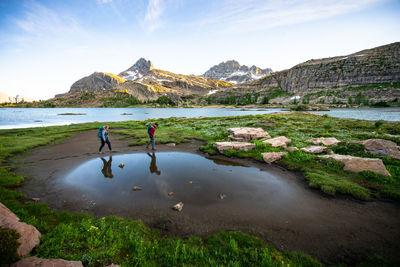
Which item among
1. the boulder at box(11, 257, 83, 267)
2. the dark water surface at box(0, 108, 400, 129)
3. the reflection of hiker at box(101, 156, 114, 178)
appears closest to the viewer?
the boulder at box(11, 257, 83, 267)

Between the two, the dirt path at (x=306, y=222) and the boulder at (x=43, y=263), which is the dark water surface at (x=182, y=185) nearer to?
the dirt path at (x=306, y=222)

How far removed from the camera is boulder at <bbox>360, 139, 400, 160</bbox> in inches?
605

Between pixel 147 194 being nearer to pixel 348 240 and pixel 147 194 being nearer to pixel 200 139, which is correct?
pixel 348 240

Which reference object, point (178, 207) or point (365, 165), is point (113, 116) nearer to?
point (178, 207)

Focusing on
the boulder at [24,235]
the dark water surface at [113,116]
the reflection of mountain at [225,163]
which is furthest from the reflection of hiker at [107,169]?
the dark water surface at [113,116]

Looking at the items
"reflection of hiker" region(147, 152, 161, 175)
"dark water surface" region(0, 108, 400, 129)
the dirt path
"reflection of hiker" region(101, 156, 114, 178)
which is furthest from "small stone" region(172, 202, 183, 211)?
"dark water surface" region(0, 108, 400, 129)

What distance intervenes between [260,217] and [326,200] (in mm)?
5060

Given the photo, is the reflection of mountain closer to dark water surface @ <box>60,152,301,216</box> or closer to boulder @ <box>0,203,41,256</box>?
dark water surface @ <box>60,152,301,216</box>

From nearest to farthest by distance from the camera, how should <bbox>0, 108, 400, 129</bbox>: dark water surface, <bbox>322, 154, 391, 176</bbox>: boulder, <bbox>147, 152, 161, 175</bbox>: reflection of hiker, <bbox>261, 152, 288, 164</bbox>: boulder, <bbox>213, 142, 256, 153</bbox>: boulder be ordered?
<bbox>322, 154, 391, 176</bbox>: boulder → <bbox>147, 152, 161, 175</bbox>: reflection of hiker → <bbox>261, 152, 288, 164</bbox>: boulder → <bbox>213, 142, 256, 153</bbox>: boulder → <bbox>0, 108, 400, 129</bbox>: dark water surface

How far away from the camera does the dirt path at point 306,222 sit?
6.90 meters

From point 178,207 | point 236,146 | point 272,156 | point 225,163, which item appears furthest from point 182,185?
point 272,156

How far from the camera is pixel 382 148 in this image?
16188 mm

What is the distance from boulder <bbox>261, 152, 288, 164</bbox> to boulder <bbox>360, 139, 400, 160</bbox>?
8.50m

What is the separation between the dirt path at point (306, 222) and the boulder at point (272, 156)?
4.57m
